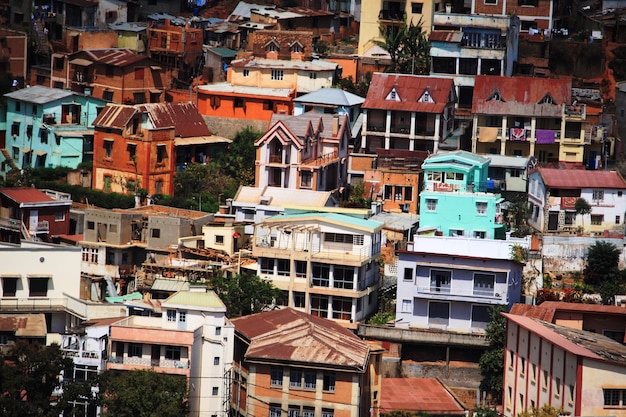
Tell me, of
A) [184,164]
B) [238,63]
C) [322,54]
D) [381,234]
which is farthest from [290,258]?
[322,54]

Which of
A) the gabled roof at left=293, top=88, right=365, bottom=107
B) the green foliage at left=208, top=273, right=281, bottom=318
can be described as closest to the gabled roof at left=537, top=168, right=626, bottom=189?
the gabled roof at left=293, top=88, right=365, bottom=107

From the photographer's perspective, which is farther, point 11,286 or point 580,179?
point 580,179

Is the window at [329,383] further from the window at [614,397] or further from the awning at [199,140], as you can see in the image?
the awning at [199,140]

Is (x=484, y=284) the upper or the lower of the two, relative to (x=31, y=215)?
lower

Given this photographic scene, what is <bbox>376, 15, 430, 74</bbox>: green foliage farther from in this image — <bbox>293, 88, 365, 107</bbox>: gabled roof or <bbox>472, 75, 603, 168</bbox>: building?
<bbox>472, 75, 603, 168</bbox>: building

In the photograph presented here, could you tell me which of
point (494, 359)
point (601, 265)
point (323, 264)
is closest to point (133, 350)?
point (323, 264)

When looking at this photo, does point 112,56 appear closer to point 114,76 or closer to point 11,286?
point 114,76

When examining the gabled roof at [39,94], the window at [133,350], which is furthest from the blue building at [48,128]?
the window at [133,350]

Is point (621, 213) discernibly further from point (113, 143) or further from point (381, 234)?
point (113, 143)
